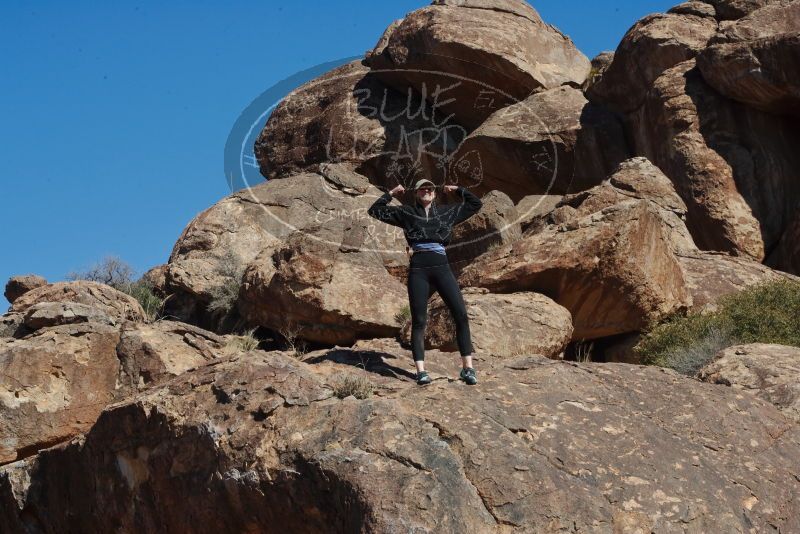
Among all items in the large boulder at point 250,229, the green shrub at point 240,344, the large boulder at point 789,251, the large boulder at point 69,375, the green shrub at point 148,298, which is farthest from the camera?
the green shrub at point 148,298

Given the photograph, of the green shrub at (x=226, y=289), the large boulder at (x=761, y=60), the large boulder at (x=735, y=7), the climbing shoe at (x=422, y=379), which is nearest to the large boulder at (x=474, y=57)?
the large boulder at (x=735, y=7)

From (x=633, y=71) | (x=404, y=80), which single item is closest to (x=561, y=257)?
(x=633, y=71)

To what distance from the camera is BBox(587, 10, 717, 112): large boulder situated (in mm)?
22047

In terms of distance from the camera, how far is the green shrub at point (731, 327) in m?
12.7

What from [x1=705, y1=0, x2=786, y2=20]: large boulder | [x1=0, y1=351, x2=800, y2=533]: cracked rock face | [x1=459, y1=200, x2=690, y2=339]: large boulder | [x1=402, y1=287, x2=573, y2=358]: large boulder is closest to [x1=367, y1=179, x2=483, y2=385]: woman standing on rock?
[x1=0, y1=351, x2=800, y2=533]: cracked rock face

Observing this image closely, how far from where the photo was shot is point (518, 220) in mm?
17500

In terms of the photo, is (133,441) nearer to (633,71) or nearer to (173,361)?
(173,361)

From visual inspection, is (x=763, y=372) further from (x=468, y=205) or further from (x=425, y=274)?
(x=425, y=274)

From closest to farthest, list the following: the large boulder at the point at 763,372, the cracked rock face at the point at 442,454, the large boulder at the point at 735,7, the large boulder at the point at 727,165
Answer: the cracked rock face at the point at 442,454, the large boulder at the point at 763,372, the large boulder at the point at 727,165, the large boulder at the point at 735,7

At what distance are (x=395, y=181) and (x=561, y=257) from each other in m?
12.0

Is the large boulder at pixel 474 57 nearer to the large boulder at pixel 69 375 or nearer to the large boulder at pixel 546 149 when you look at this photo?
the large boulder at pixel 546 149

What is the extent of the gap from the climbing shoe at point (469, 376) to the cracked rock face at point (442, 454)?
0.45ft

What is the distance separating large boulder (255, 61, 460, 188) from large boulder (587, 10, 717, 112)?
4113 mm

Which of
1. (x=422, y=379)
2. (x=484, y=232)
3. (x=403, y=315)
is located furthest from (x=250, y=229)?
(x=422, y=379)
